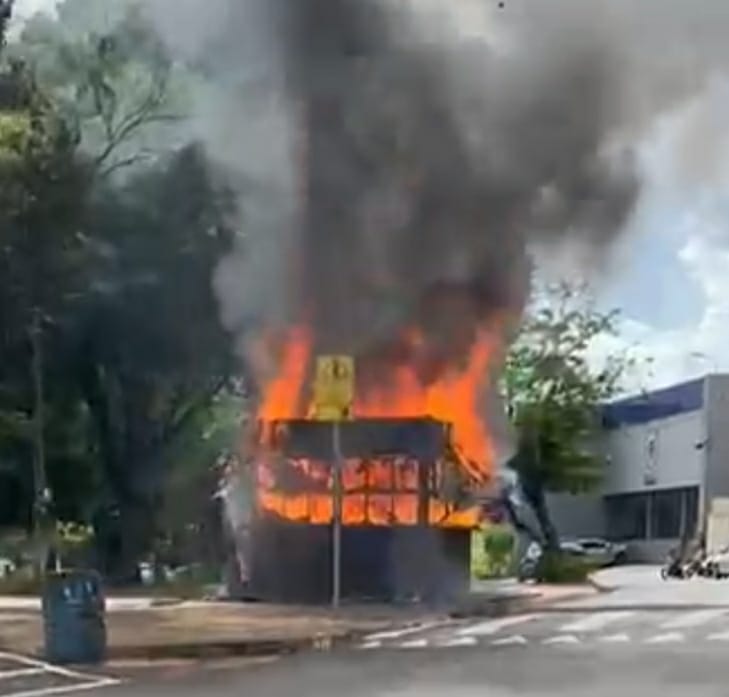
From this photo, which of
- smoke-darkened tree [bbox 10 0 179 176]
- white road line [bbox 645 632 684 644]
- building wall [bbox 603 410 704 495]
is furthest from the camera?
Result: building wall [bbox 603 410 704 495]

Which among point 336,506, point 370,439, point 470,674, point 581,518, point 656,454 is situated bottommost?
point 470,674

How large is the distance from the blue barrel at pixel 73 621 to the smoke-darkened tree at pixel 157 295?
1533 centimetres

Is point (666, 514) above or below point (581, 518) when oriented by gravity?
above

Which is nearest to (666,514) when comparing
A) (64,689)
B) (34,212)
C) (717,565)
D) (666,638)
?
(717,565)

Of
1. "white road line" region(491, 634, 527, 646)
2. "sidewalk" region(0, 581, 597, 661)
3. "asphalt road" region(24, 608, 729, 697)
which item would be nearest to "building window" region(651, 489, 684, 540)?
"sidewalk" region(0, 581, 597, 661)

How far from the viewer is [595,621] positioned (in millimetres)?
26047

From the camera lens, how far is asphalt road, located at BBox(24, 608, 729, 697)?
50.1 feet

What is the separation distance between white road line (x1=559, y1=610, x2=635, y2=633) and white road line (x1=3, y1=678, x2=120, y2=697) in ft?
27.2

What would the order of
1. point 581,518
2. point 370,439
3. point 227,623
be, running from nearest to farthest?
point 227,623 → point 370,439 → point 581,518

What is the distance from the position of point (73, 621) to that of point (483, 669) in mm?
4003

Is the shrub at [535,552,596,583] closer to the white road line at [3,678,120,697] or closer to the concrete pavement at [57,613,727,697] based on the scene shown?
the concrete pavement at [57,613,727,697]

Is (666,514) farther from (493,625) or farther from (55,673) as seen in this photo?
(55,673)

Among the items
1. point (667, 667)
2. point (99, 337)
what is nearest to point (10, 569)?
point (99, 337)

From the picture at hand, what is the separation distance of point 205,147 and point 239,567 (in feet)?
27.6
